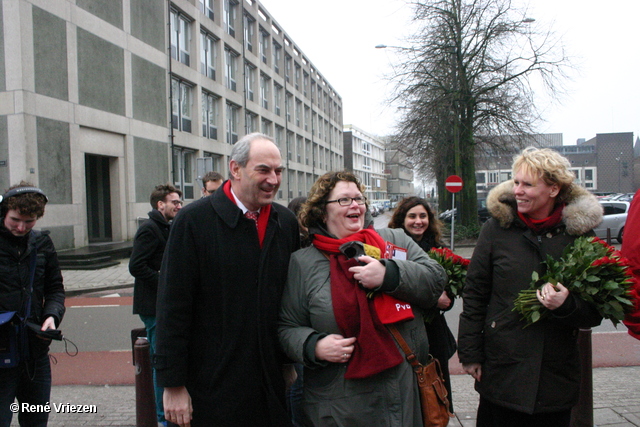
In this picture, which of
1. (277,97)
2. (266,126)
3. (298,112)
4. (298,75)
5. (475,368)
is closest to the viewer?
(475,368)

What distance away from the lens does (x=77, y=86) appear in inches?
655

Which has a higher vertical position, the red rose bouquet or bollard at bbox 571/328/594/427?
the red rose bouquet

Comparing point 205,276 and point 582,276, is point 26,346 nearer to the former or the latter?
point 205,276

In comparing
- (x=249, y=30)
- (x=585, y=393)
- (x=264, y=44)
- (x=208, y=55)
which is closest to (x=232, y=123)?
(x=208, y=55)

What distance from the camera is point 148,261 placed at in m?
4.19

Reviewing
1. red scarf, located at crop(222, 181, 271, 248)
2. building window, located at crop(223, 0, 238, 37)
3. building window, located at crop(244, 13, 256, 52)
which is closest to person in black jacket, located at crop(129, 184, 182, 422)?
red scarf, located at crop(222, 181, 271, 248)

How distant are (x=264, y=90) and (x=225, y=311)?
125ft

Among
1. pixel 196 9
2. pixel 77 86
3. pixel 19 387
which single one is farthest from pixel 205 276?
pixel 196 9

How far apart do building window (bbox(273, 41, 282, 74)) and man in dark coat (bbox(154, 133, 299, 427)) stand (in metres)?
40.8

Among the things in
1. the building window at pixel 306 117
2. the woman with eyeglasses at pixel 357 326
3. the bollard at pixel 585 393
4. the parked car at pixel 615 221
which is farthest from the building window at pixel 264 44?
the woman with eyeglasses at pixel 357 326

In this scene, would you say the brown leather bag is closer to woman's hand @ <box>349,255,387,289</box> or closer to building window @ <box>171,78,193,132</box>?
woman's hand @ <box>349,255,387,289</box>

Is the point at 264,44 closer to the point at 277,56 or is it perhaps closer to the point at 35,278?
the point at 277,56

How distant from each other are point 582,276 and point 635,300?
10.1 inches

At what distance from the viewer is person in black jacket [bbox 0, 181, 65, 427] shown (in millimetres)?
2959
